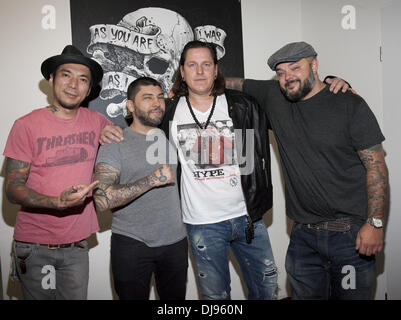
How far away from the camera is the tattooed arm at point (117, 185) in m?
2.04

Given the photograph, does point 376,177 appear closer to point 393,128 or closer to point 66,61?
point 393,128

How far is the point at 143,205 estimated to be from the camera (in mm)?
2189

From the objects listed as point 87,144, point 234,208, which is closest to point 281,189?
point 234,208

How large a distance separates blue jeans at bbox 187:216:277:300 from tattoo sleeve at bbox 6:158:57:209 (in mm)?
965

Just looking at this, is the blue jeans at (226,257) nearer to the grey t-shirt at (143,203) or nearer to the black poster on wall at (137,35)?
the grey t-shirt at (143,203)

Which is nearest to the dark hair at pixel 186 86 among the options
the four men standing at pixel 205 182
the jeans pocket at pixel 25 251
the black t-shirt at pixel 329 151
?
the four men standing at pixel 205 182

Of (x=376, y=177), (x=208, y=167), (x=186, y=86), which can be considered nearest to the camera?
(x=376, y=177)

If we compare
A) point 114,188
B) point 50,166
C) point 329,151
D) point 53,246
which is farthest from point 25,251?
point 329,151

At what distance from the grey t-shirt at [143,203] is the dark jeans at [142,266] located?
0.05 meters

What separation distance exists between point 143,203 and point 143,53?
5.12 feet

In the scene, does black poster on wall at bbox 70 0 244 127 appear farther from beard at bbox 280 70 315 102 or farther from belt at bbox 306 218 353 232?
belt at bbox 306 218 353 232

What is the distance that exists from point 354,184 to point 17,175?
2.15m

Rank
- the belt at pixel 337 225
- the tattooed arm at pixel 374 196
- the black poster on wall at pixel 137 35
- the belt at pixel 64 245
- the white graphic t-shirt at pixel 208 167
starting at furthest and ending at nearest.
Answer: the black poster on wall at pixel 137 35 < the white graphic t-shirt at pixel 208 167 < the belt at pixel 64 245 < the belt at pixel 337 225 < the tattooed arm at pixel 374 196
